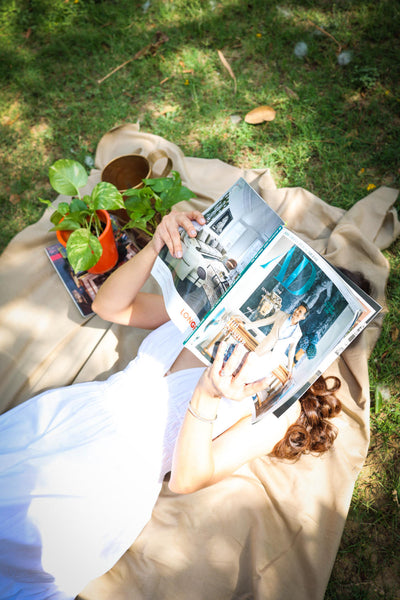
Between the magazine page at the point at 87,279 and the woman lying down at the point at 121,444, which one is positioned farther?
the magazine page at the point at 87,279

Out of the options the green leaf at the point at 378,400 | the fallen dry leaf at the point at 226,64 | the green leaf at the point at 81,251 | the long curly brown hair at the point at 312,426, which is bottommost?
the green leaf at the point at 378,400

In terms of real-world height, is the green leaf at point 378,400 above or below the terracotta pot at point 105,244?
below

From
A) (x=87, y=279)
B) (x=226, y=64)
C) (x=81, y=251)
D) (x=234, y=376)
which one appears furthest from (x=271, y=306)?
(x=226, y=64)

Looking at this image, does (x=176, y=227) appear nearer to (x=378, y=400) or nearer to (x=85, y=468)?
(x=85, y=468)

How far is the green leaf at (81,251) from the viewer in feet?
5.21

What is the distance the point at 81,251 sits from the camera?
5.23 feet

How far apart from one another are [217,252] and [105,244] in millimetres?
780

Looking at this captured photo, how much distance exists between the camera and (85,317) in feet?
6.93

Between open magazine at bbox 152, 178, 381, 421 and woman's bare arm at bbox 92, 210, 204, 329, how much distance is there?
0.57 ft

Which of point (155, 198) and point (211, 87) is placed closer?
point (155, 198)

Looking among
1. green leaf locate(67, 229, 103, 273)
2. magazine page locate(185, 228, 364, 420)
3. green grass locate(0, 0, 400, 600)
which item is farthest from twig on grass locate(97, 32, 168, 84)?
magazine page locate(185, 228, 364, 420)

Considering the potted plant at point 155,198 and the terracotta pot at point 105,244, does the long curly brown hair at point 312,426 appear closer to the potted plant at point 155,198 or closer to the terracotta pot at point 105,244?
the potted plant at point 155,198

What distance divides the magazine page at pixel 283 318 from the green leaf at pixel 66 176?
1.00 metres

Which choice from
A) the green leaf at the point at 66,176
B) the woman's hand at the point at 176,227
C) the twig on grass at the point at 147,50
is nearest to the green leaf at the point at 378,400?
the woman's hand at the point at 176,227
